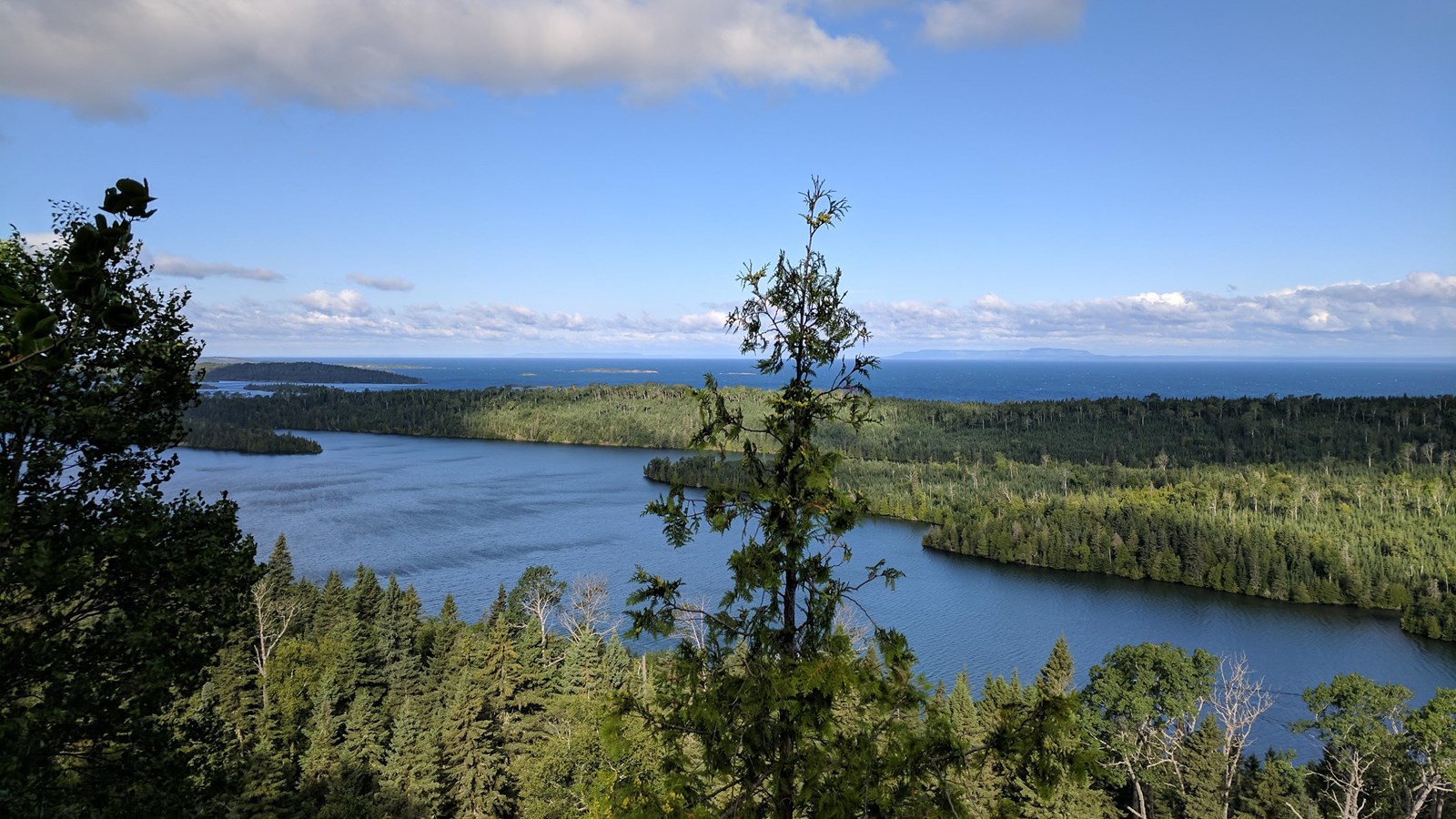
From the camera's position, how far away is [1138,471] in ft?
371

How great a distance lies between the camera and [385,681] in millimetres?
30453

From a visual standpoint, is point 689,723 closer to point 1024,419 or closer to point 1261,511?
point 1261,511

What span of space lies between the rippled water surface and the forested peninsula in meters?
4.80

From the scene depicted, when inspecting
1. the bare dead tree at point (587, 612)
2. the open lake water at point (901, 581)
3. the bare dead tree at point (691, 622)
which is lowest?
the open lake water at point (901, 581)

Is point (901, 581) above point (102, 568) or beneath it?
beneath

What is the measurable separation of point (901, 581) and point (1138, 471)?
63146 mm

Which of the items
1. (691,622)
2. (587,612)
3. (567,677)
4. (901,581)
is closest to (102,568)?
(691,622)

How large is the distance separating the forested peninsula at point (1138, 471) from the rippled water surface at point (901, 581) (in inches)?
189

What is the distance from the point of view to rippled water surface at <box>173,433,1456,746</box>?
50.5 m

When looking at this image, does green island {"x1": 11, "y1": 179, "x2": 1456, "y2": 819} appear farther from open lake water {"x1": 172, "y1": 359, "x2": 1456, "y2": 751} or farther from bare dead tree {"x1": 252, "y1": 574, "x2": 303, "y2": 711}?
open lake water {"x1": 172, "y1": 359, "x2": 1456, "y2": 751}

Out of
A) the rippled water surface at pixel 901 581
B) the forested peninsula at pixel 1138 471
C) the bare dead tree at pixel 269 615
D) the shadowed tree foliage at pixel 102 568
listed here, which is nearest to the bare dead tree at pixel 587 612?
the rippled water surface at pixel 901 581

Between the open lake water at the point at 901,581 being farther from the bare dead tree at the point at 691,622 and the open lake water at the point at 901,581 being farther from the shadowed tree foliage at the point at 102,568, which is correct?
the shadowed tree foliage at the point at 102,568

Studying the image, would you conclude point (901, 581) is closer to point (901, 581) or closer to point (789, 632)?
point (901, 581)

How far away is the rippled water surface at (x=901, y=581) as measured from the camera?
5047 centimetres
